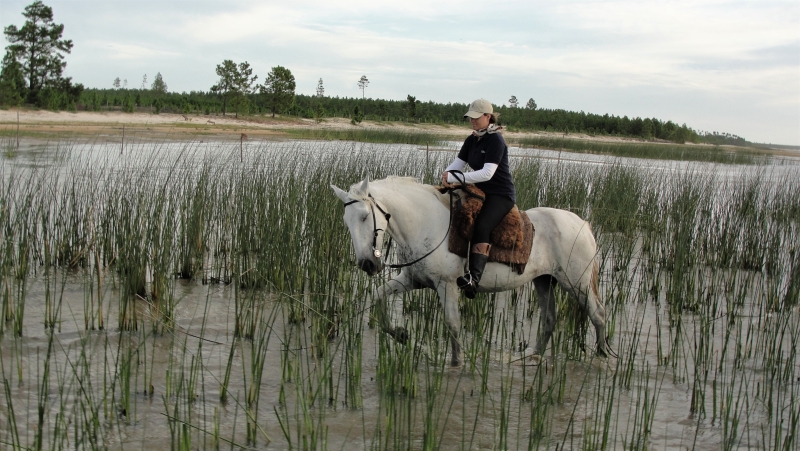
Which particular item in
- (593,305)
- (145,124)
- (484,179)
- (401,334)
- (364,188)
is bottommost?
(401,334)

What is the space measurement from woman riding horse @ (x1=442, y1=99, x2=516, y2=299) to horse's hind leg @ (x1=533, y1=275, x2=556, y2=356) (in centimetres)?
76

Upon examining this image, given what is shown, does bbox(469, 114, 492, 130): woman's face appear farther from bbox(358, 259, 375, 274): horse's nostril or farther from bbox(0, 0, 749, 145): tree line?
bbox(0, 0, 749, 145): tree line

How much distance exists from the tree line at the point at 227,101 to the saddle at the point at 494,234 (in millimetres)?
31650

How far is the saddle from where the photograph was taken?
13.8 feet

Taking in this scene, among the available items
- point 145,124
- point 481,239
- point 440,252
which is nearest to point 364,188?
point 440,252

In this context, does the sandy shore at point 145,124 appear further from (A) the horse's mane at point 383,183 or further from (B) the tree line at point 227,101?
(A) the horse's mane at point 383,183

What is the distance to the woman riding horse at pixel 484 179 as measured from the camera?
4.15m

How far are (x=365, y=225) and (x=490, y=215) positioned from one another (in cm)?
92

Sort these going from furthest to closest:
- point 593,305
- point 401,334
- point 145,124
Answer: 1. point 145,124
2. point 593,305
3. point 401,334

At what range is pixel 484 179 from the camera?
413 cm

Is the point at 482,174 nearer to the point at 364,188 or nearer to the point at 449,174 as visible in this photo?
the point at 449,174

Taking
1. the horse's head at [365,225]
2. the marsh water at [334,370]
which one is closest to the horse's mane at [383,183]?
the horse's head at [365,225]

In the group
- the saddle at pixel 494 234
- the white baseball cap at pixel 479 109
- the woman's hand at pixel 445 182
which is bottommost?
the saddle at pixel 494 234

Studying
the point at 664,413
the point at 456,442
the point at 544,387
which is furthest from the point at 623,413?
the point at 456,442
